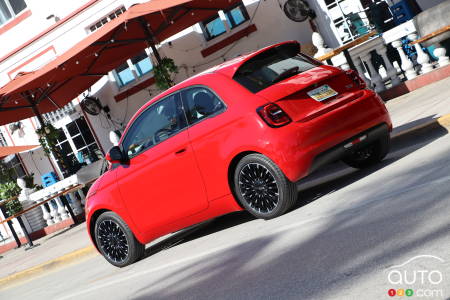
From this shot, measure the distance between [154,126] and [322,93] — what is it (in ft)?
6.58

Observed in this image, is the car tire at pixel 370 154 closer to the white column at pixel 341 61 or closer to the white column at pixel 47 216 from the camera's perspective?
the white column at pixel 341 61

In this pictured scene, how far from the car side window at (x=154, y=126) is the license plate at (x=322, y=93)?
1.46 metres

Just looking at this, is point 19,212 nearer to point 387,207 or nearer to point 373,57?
point 373,57

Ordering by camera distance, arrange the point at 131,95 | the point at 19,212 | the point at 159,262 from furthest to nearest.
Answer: the point at 131,95 < the point at 19,212 < the point at 159,262

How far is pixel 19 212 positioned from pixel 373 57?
1021 cm

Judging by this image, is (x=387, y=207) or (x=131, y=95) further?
(x=131, y=95)

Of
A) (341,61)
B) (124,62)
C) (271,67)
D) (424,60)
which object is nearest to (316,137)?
(271,67)

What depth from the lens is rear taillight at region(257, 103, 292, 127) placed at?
6.21 m

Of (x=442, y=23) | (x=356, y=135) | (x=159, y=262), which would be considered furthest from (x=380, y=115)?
(x=442, y=23)

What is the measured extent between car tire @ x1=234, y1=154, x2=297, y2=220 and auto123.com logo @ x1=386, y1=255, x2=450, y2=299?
2422 millimetres

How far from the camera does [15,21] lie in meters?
22.9

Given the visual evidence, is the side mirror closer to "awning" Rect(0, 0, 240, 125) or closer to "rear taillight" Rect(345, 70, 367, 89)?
"rear taillight" Rect(345, 70, 367, 89)

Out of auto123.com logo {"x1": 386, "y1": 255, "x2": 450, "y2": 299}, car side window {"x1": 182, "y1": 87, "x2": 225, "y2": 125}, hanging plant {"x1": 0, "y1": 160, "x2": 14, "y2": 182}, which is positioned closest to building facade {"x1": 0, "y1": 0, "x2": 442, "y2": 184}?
hanging plant {"x1": 0, "y1": 160, "x2": 14, "y2": 182}

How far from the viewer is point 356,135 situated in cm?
659
